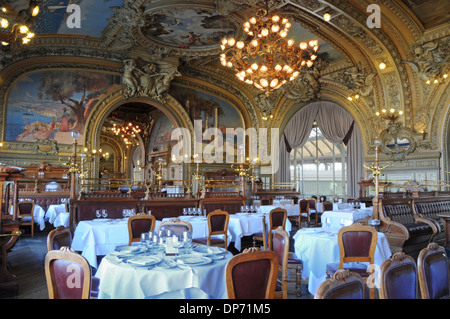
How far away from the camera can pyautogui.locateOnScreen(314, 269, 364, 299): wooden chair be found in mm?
1594

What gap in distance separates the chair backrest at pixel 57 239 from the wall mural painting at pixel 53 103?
37.3ft

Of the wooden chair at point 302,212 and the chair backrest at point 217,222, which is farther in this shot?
the wooden chair at point 302,212

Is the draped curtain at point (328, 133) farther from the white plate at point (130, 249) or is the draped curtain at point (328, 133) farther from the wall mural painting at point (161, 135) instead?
the white plate at point (130, 249)

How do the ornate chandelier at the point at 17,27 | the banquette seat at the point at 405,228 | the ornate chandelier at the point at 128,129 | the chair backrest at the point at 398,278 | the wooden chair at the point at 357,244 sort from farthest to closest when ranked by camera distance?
the ornate chandelier at the point at 128,129
the banquette seat at the point at 405,228
the ornate chandelier at the point at 17,27
the wooden chair at the point at 357,244
the chair backrest at the point at 398,278

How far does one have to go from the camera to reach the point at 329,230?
4.88m

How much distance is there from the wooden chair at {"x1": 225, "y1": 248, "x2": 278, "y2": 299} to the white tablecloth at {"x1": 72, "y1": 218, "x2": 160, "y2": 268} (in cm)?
318

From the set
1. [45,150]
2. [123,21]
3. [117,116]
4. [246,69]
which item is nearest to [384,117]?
[246,69]

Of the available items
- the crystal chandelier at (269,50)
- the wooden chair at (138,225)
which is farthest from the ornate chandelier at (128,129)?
the wooden chair at (138,225)

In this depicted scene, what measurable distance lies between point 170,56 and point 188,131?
359 centimetres

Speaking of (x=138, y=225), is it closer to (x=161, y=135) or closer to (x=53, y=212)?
(x=53, y=212)

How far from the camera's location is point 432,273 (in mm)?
2338

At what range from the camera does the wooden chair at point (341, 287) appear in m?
1.59

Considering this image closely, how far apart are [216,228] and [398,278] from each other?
3737 millimetres

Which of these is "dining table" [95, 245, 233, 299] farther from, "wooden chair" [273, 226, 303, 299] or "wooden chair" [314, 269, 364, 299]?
"wooden chair" [314, 269, 364, 299]
